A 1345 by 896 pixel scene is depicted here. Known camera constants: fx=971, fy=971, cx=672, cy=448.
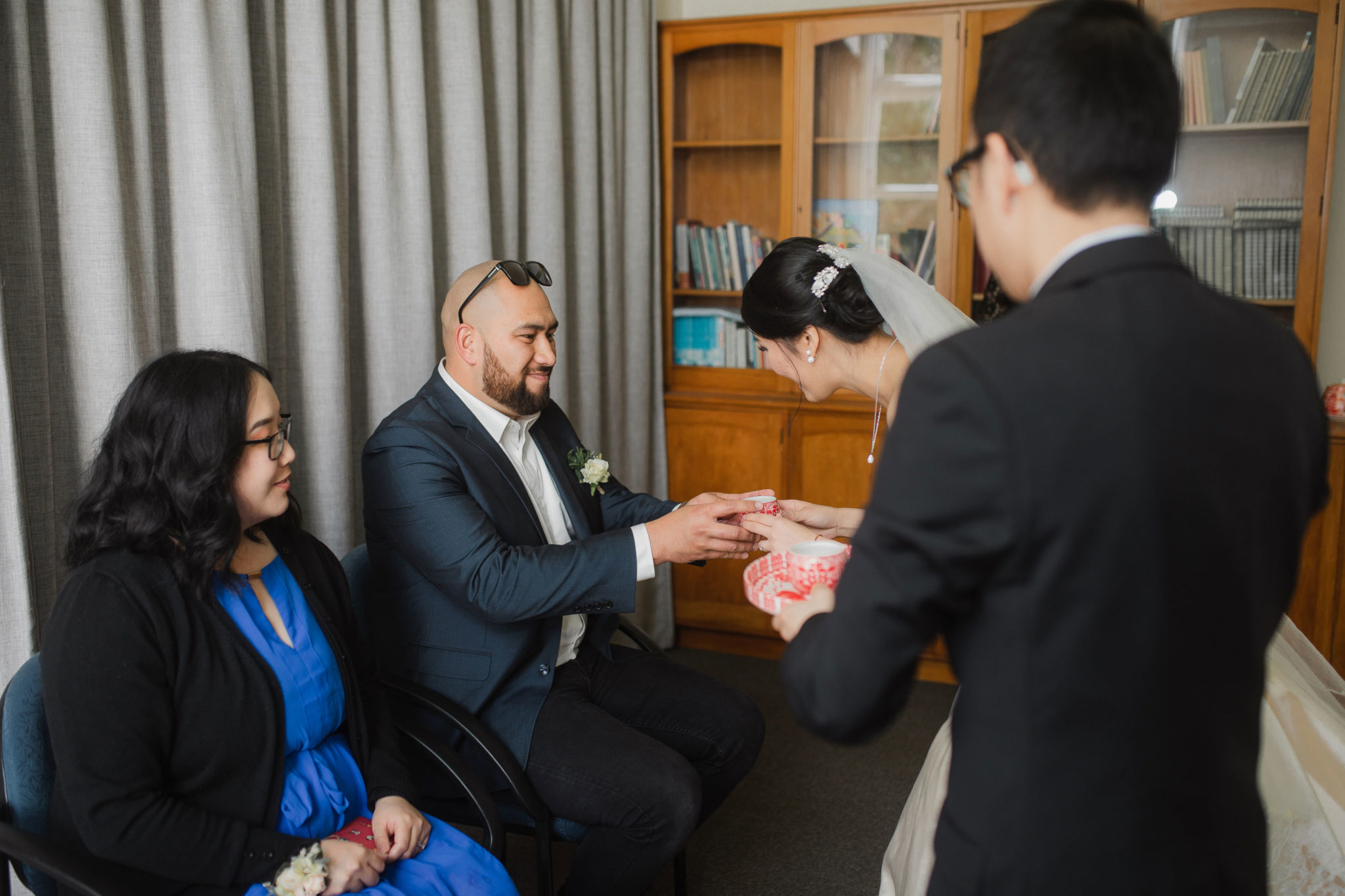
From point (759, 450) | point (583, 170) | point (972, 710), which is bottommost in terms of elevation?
point (759, 450)

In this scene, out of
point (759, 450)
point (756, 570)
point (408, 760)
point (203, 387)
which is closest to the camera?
point (203, 387)

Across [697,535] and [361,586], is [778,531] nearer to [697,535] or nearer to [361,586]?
[697,535]

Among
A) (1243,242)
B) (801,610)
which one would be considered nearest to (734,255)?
(1243,242)

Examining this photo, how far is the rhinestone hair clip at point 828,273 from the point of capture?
2.07 meters

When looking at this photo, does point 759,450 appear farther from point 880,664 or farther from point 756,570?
point 880,664

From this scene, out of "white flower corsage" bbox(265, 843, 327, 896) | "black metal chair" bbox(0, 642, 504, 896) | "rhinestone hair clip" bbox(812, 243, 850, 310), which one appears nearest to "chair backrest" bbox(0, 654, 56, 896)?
"black metal chair" bbox(0, 642, 504, 896)

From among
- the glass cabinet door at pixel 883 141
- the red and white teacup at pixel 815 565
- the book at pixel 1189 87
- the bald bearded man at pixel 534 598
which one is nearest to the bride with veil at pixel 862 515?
the red and white teacup at pixel 815 565

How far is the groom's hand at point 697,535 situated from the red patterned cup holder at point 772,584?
0.96 feet

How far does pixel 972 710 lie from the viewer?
91 centimetres

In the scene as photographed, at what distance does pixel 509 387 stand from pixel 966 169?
1.38 metres

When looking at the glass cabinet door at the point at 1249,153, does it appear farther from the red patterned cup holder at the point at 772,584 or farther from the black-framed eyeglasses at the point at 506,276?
the red patterned cup holder at the point at 772,584

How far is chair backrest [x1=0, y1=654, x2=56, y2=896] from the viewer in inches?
54.2

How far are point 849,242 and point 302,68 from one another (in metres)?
2.18

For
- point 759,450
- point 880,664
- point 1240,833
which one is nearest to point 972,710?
point 880,664
